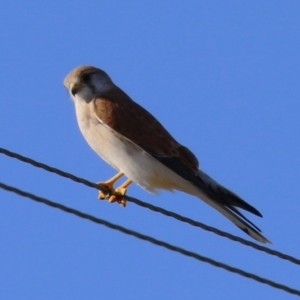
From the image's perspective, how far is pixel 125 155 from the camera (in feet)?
19.9

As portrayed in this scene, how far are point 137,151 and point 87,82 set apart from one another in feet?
2.97

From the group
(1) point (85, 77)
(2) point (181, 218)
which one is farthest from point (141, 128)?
(2) point (181, 218)

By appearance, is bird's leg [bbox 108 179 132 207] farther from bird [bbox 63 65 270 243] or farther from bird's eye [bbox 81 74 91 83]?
bird's eye [bbox 81 74 91 83]

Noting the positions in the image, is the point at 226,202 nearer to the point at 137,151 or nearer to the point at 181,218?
the point at 137,151

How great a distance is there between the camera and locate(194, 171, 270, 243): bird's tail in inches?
209

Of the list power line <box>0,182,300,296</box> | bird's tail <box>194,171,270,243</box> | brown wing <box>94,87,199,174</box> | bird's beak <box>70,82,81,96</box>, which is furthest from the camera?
bird's beak <box>70,82,81,96</box>

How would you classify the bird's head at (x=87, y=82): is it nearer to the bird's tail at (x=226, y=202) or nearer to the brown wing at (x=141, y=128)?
the brown wing at (x=141, y=128)

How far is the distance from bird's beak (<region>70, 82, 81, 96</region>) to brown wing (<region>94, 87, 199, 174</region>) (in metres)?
0.18

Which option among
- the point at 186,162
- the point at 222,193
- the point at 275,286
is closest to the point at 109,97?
the point at 186,162

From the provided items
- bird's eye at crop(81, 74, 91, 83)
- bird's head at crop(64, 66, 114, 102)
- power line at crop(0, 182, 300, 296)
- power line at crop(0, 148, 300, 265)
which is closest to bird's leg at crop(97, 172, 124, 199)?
bird's head at crop(64, 66, 114, 102)

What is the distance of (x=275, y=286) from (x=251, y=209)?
1.48 m

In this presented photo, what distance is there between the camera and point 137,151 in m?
6.16

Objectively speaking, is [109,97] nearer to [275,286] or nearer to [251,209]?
[251,209]

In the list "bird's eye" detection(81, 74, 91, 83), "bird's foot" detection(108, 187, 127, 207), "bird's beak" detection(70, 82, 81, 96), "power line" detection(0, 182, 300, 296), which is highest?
"bird's eye" detection(81, 74, 91, 83)
